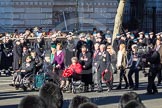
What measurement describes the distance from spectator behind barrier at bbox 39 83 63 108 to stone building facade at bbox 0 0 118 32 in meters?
26.9

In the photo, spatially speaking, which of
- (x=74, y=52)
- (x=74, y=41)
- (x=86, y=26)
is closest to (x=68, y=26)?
(x=86, y=26)

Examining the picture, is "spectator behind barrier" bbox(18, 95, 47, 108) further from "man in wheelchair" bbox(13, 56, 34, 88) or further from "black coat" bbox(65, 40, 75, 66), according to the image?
"black coat" bbox(65, 40, 75, 66)

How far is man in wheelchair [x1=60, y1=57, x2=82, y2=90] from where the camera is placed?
2062 cm

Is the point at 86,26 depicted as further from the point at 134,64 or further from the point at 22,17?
the point at 134,64

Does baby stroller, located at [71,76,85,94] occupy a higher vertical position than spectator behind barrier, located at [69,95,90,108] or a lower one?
lower

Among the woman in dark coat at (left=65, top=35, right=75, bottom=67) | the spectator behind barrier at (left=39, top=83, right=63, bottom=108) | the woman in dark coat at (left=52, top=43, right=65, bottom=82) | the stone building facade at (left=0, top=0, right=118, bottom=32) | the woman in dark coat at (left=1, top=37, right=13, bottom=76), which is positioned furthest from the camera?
the stone building facade at (left=0, top=0, right=118, bottom=32)

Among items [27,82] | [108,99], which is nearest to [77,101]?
[108,99]

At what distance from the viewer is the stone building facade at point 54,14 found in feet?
132

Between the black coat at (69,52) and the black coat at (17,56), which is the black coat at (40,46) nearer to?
the black coat at (69,52)

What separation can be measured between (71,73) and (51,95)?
Result: 8.77 meters

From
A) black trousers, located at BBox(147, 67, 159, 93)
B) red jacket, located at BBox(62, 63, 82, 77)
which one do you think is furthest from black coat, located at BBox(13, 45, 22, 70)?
black trousers, located at BBox(147, 67, 159, 93)

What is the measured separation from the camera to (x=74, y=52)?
26.3m

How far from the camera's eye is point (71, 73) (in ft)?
67.7

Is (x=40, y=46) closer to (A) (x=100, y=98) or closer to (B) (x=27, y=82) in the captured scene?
(B) (x=27, y=82)
